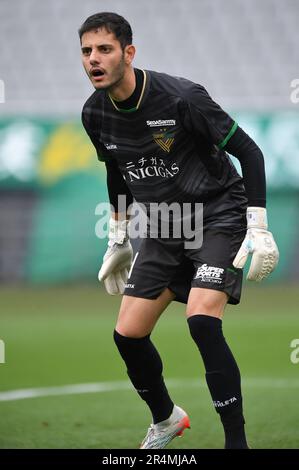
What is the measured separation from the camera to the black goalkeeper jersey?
457 centimetres

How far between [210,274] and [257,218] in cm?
38

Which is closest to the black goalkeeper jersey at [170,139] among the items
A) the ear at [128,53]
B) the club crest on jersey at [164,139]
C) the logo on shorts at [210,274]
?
the club crest on jersey at [164,139]

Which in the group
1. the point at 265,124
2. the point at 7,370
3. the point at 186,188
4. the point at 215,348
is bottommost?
the point at 7,370

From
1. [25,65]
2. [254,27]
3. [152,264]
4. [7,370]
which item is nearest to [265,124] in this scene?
[254,27]

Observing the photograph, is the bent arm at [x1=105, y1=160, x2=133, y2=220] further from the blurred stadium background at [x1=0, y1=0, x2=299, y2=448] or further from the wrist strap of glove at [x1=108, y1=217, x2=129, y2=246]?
the blurred stadium background at [x1=0, y1=0, x2=299, y2=448]

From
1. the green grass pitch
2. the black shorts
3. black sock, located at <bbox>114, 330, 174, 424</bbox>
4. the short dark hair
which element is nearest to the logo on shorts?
the black shorts

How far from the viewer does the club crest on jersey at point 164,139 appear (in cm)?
462

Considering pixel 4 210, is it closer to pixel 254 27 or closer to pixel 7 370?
pixel 254 27

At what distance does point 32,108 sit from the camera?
648 inches

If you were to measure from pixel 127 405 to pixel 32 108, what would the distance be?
35.7 ft

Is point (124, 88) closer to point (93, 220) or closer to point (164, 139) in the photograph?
point (164, 139)

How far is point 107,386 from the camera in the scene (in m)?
7.10

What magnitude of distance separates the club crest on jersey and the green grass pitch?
169cm

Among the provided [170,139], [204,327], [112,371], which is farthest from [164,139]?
[112,371]
